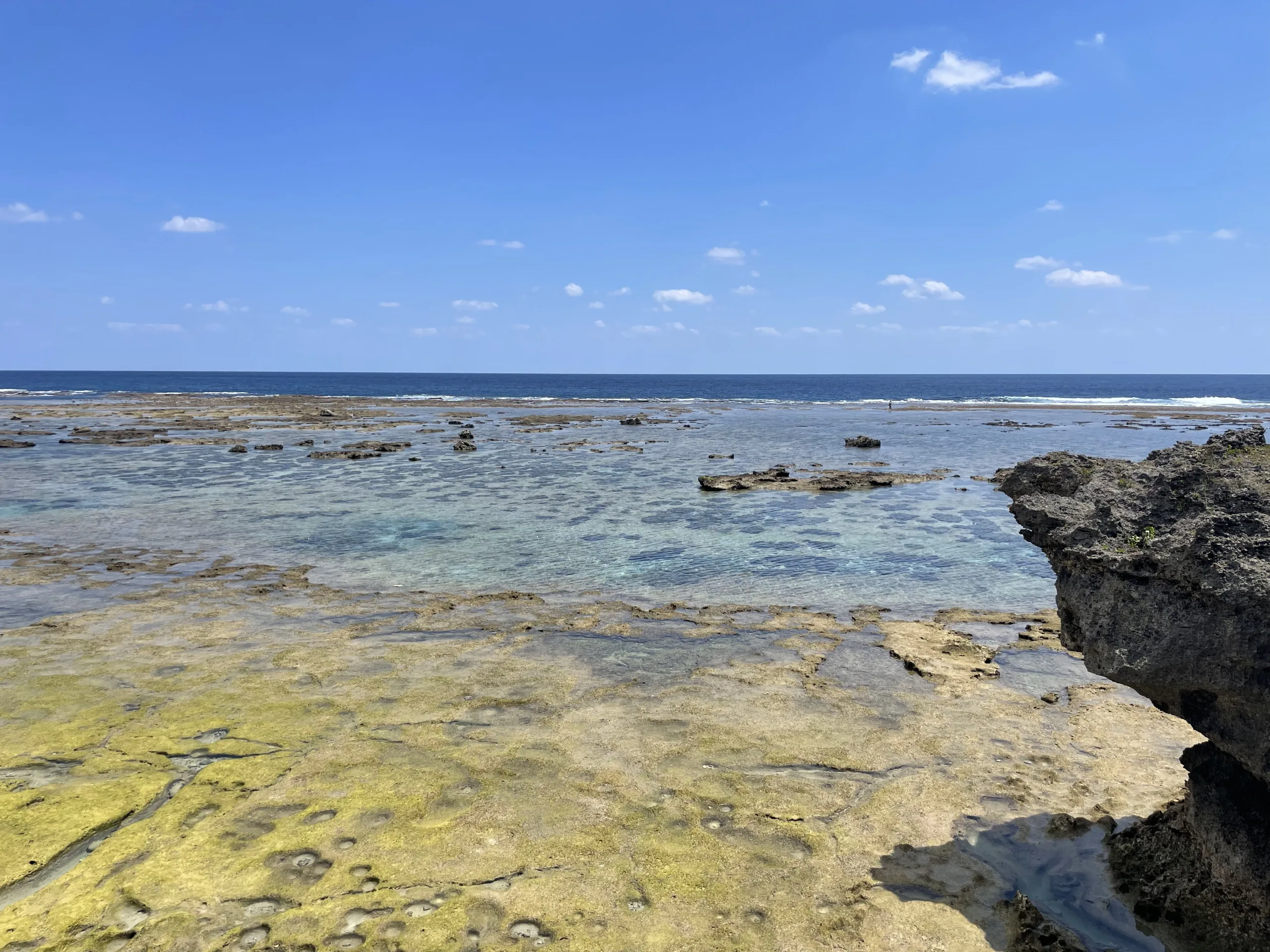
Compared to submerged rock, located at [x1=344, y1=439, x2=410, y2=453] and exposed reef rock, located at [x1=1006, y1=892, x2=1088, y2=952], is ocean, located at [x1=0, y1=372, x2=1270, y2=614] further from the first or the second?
exposed reef rock, located at [x1=1006, y1=892, x2=1088, y2=952]

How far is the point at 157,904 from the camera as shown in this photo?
5.24 meters

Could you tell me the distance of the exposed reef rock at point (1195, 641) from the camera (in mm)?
4852

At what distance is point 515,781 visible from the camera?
7.02 meters

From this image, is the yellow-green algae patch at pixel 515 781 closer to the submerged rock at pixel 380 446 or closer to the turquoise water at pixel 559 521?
the turquoise water at pixel 559 521

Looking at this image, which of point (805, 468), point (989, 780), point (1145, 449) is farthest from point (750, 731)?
point (1145, 449)

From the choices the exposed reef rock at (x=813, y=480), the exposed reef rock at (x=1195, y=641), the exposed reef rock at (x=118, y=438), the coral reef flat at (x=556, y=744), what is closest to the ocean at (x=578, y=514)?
the coral reef flat at (x=556, y=744)

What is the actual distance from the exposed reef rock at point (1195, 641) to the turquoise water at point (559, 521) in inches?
315

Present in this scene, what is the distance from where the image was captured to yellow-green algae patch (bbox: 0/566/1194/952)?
5203 millimetres

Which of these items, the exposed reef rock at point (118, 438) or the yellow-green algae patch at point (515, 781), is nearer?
the yellow-green algae patch at point (515, 781)

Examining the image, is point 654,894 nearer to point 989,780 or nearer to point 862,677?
point 989,780

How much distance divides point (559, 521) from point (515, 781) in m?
14.6

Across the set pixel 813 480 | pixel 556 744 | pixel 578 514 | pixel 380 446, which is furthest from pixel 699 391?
pixel 556 744

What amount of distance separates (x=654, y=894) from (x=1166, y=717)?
6.92m

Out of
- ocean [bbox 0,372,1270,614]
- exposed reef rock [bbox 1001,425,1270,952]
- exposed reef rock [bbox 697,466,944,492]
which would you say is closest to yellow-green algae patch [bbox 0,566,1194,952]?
exposed reef rock [bbox 1001,425,1270,952]
